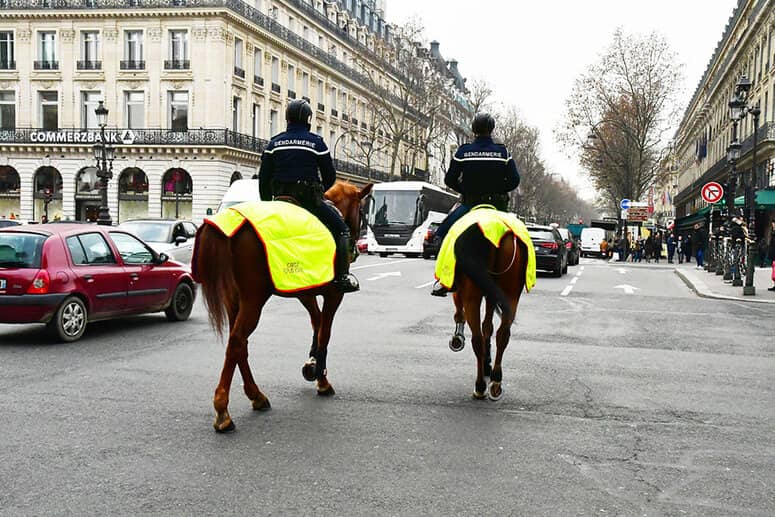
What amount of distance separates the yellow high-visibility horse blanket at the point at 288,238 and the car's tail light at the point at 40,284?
187 inches

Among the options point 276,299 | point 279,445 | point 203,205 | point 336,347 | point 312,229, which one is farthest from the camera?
point 203,205

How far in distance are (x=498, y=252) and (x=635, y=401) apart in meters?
1.69

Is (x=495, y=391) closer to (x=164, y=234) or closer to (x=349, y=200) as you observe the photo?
(x=349, y=200)

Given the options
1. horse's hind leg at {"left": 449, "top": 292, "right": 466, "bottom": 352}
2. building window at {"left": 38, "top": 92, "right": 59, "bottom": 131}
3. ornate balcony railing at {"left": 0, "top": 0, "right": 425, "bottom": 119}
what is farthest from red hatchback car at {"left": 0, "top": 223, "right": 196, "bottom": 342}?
building window at {"left": 38, "top": 92, "right": 59, "bottom": 131}

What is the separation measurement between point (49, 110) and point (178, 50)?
923cm

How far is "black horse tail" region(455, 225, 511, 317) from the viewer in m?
6.61

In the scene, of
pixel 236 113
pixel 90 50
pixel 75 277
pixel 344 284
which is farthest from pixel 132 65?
pixel 344 284

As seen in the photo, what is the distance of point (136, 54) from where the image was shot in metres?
50.4

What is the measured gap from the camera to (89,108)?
51.1m

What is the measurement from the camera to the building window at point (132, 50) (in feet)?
165

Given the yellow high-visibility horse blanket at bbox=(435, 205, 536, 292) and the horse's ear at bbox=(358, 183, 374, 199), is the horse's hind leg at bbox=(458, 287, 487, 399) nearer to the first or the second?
the yellow high-visibility horse blanket at bbox=(435, 205, 536, 292)

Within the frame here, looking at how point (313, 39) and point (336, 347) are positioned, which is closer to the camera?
point (336, 347)

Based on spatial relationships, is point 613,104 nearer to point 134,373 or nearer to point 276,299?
point 276,299

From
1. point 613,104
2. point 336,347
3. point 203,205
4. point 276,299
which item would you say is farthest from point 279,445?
point 613,104
